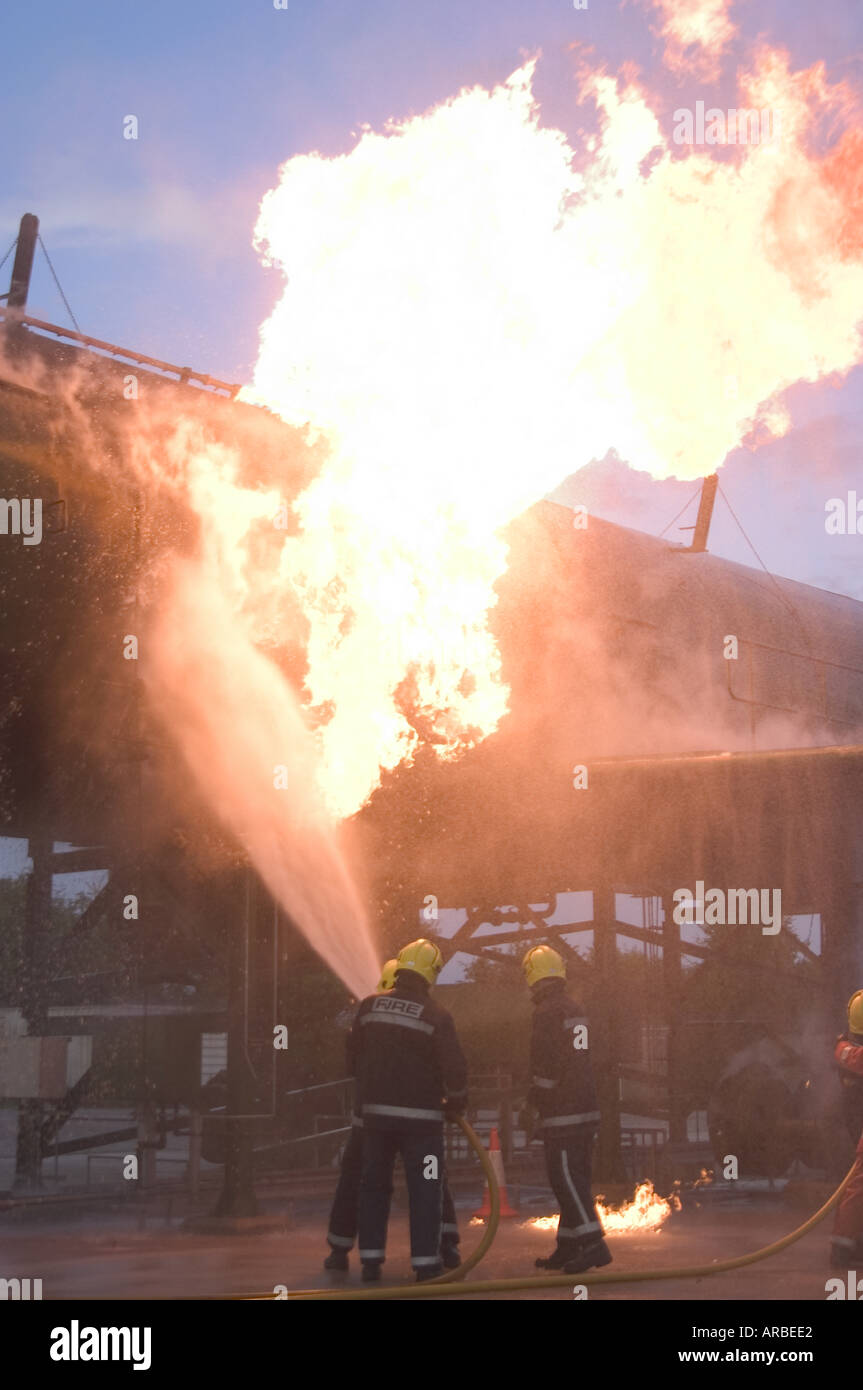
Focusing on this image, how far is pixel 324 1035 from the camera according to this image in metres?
22.2

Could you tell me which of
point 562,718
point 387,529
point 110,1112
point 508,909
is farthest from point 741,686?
point 110,1112

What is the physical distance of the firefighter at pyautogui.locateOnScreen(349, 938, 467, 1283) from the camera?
26.7ft

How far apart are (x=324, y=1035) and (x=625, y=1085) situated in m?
4.88

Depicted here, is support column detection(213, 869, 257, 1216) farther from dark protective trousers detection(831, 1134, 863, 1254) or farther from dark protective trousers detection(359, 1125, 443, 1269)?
dark protective trousers detection(831, 1134, 863, 1254)

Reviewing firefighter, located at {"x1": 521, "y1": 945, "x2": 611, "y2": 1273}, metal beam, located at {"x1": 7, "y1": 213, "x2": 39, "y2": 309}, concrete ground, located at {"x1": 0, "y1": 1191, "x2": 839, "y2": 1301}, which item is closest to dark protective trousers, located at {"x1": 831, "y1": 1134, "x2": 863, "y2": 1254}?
concrete ground, located at {"x1": 0, "y1": 1191, "x2": 839, "y2": 1301}

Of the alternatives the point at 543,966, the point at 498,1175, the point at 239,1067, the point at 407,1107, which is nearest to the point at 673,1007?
the point at 498,1175

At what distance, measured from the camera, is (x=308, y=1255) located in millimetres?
9516

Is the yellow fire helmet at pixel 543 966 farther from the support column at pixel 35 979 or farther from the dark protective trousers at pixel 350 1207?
the support column at pixel 35 979

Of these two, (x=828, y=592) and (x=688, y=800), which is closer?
(x=688, y=800)

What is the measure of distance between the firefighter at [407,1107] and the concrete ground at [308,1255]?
399mm

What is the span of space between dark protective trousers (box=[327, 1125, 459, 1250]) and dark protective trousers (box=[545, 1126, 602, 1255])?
2.31 feet

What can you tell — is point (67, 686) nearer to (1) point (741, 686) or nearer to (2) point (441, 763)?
(2) point (441, 763)

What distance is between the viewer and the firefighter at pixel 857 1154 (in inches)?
330

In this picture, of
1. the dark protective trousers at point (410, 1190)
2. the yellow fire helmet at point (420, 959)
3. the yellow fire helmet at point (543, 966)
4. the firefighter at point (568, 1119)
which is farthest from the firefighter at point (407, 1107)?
the yellow fire helmet at point (543, 966)
